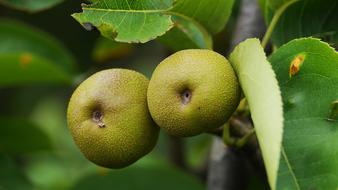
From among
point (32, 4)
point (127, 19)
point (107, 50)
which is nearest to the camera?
point (127, 19)

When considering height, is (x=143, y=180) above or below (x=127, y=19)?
below

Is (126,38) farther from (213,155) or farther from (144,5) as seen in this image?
(213,155)

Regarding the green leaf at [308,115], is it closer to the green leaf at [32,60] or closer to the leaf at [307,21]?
the leaf at [307,21]

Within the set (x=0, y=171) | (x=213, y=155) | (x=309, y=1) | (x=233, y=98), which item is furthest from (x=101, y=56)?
(x=233, y=98)

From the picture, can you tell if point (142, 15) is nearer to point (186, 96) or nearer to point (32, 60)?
point (186, 96)

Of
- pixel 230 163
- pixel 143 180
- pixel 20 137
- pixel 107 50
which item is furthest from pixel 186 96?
pixel 107 50

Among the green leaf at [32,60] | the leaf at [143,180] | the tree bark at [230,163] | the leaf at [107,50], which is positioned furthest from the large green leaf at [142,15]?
the leaf at [107,50]

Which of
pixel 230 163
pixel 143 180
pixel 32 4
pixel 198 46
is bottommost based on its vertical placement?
pixel 143 180
